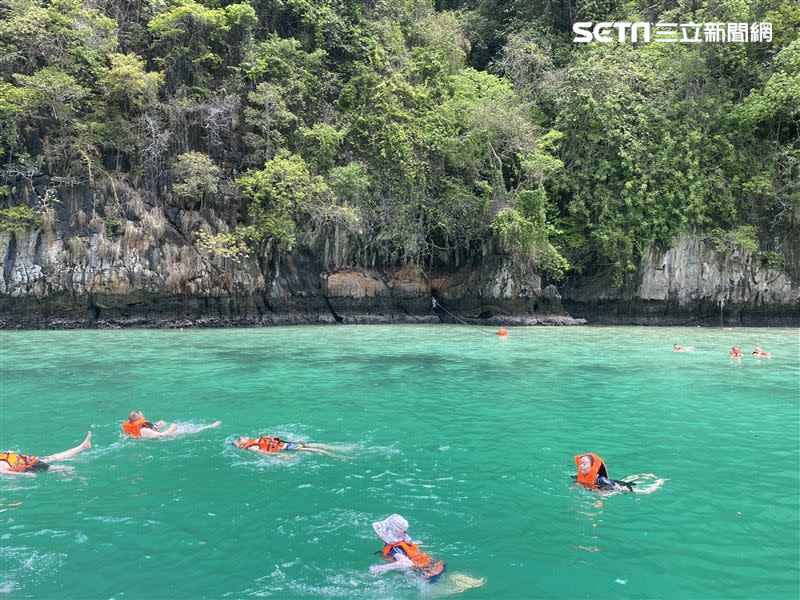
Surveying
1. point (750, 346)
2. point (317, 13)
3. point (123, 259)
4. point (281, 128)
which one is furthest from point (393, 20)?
point (750, 346)

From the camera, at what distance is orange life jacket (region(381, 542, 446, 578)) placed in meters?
4.28

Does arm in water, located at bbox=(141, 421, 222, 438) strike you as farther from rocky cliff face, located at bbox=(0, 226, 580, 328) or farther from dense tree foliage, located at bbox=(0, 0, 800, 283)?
rocky cliff face, located at bbox=(0, 226, 580, 328)

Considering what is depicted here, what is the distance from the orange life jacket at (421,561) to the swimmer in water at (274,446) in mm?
2715

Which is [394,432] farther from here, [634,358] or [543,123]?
[543,123]

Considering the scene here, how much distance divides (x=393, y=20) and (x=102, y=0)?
12033mm

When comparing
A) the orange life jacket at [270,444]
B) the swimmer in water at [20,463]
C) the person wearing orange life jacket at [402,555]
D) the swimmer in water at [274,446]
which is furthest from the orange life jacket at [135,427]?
the person wearing orange life jacket at [402,555]

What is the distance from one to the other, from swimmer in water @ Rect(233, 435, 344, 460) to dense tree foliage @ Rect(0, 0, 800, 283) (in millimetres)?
16093

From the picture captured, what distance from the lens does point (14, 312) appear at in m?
21.7

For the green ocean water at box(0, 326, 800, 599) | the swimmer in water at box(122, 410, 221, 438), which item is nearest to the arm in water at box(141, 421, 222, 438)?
the swimmer in water at box(122, 410, 221, 438)

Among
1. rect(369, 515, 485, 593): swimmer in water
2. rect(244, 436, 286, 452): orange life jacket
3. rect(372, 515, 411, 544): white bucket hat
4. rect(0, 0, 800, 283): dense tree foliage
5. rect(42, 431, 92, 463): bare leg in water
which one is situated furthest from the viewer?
rect(0, 0, 800, 283): dense tree foliage

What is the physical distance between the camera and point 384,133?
24.5 m

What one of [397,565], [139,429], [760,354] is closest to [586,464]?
[397,565]

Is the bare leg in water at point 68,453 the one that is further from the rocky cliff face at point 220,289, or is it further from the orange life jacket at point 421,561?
the rocky cliff face at point 220,289

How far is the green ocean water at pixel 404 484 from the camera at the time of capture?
4.35 meters
